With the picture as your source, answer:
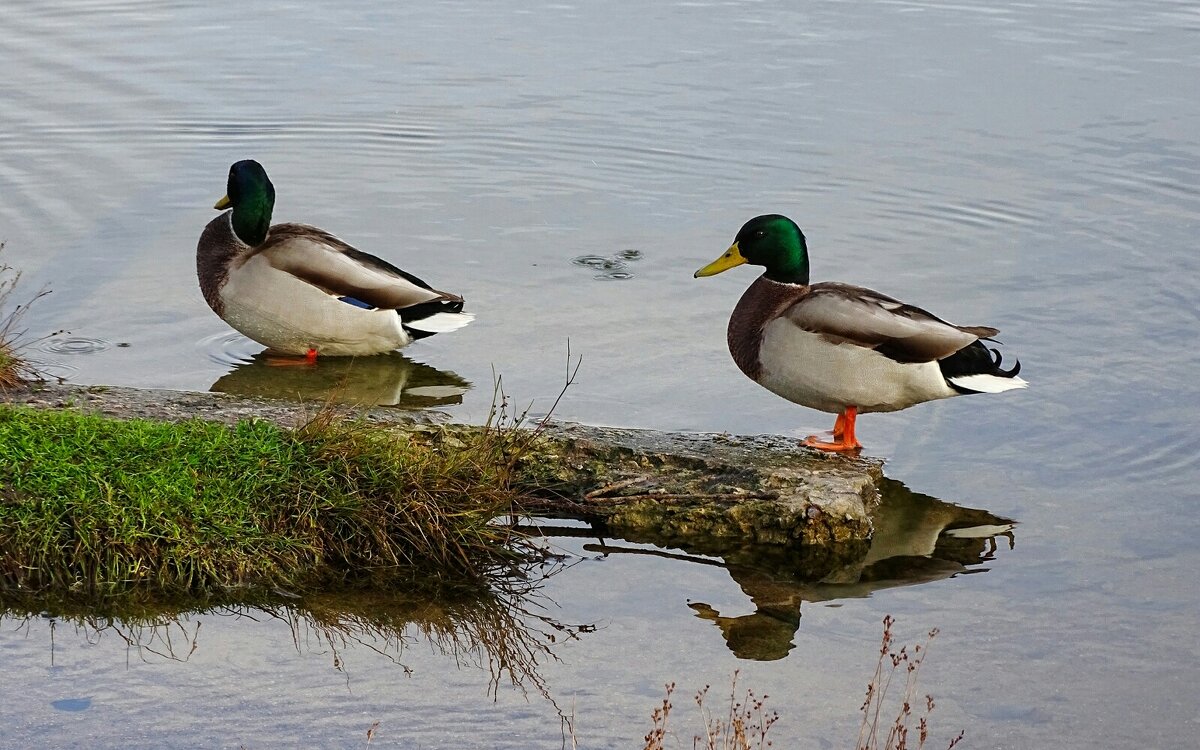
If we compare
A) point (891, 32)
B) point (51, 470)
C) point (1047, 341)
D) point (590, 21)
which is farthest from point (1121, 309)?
point (590, 21)

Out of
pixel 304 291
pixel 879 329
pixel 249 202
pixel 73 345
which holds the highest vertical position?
pixel 249 202

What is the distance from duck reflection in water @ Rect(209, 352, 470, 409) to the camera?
6.32 meters

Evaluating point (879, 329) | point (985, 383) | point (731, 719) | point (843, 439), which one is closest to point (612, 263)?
point (843, 439)

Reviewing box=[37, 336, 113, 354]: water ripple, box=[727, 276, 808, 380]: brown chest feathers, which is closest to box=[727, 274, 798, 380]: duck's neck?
box=[727, 276, 808, 380]: brown chest feathers

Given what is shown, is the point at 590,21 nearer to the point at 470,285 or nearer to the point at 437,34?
the point at 437,34

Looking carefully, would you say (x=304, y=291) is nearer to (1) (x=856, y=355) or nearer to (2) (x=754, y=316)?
(2) (x=754, y=316)

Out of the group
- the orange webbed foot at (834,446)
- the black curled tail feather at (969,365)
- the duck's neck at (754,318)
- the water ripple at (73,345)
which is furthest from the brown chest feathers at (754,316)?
the water ripple at (73,345)

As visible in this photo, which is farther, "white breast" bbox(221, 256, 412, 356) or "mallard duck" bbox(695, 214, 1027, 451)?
"white breast" bbox(221, 256, 412, 356)

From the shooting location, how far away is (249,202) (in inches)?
265

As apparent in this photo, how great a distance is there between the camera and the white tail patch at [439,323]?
664 cm

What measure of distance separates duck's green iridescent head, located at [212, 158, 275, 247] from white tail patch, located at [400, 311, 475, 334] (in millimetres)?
732

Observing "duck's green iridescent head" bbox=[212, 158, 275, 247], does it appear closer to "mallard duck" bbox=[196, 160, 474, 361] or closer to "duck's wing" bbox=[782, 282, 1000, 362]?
"mallard duck" bbox=[196, 160, 474, 361]

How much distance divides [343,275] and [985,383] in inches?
105

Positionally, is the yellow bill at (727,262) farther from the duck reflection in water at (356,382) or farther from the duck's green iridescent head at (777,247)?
the duck reflection in water at (356,382)
